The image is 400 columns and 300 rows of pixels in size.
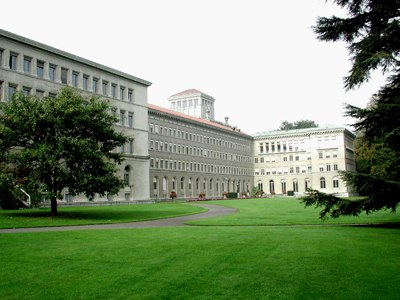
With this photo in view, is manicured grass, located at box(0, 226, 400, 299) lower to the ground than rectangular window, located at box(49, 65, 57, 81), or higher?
lower

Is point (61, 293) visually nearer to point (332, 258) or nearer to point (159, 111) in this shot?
point (332, 258)

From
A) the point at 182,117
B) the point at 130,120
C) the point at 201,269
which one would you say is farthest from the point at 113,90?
the point at 201,269

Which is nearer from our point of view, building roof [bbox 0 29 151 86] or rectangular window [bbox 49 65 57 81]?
building roof [bbox 0 29 151 86]

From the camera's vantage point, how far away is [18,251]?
39.9 ft

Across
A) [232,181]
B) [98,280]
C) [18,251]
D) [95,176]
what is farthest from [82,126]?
[232,181]

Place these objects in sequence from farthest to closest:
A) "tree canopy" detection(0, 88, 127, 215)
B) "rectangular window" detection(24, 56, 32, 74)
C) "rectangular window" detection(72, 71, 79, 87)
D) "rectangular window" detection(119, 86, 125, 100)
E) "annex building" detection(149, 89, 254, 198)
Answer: "annex building" detection(149, 89, 254, 198)
"rectangular window" detection(119, 86, 125, 100)
"rectangular window" detection(72, 71, 79, 87)
"rectangular window" detection(24, 56, 32, 74)
"tree canopy" detection(0, 88, 127, 215)

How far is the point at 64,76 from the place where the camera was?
175 feet

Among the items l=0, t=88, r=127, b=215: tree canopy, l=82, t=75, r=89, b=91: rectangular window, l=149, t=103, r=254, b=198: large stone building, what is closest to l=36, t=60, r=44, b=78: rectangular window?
l=82, t=75, r=89, b=91: rectangular window

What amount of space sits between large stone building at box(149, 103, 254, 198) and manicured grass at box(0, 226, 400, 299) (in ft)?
217

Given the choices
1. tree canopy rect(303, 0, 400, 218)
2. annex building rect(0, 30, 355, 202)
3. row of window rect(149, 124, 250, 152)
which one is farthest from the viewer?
row of window rect(149, 124, 250, 152)

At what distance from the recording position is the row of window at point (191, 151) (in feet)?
268

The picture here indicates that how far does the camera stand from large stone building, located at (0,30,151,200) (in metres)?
46.6

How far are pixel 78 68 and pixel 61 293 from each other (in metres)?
51.2

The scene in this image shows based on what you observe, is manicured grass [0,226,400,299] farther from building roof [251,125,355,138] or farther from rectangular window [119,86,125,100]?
building roof [251,125,355,138]
